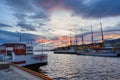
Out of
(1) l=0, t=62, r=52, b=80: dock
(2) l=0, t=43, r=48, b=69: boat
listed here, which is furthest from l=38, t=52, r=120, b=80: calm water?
(1) l=0, t=62, r=52, b=80: dock

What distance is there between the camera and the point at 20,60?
94.0 ft

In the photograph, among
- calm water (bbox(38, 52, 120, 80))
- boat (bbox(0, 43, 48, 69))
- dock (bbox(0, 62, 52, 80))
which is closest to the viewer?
dock (bbox(0, 62, 52, 80))

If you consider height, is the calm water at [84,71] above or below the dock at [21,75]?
below

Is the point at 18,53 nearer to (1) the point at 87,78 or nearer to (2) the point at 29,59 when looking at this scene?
(2) the point at 29,59

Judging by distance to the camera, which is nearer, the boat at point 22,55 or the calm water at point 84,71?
the calm water at point 84,71

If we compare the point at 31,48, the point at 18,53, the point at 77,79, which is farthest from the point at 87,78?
the point at 31,48

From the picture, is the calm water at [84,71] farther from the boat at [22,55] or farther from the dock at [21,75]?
the dock at [21,75]

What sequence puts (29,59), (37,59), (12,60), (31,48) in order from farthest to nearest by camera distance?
1. (31,48)
2. (37,59)
3. (29,59)
4. (12,60)

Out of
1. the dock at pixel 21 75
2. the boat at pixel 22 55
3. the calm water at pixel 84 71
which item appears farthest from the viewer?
the boat at pixel 22 55

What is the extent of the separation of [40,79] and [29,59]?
836 inches

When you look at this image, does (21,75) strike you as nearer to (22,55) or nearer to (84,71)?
(22,55)

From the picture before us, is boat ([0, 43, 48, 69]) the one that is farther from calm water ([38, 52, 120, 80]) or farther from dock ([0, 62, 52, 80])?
dock ([0, 62, 52, 80])

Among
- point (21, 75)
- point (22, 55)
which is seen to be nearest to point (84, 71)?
point (22, 55)

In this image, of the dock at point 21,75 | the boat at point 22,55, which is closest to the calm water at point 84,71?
the boat at point 22,55
